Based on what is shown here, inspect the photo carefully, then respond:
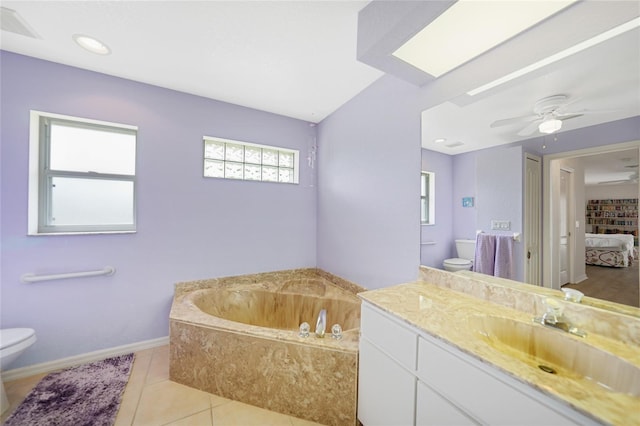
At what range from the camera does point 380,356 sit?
48.2 inches

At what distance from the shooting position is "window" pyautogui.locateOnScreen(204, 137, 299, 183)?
2.59 m

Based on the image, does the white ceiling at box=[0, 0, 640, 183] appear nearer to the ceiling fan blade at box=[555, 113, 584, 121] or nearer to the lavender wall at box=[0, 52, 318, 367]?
the ceiling fan blade at box=[555, 113, 584, 121]

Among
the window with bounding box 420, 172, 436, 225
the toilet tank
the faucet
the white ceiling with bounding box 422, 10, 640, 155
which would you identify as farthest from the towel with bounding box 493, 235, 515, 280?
the white ceiling with bounding box 422, 10, 640, 155

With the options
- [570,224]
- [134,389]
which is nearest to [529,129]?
[570,224]

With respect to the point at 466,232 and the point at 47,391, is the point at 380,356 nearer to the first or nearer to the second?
the point at 466,232

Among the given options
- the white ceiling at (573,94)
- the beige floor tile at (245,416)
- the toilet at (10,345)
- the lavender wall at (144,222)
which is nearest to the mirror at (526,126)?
the white ceiling at (573,94)

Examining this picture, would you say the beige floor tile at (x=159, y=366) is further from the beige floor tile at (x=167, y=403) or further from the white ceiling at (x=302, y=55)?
the white ceiling at (x=302, y=55)

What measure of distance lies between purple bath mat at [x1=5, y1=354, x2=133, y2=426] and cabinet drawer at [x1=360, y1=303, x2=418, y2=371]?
170 centimetres

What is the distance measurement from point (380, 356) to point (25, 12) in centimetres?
291

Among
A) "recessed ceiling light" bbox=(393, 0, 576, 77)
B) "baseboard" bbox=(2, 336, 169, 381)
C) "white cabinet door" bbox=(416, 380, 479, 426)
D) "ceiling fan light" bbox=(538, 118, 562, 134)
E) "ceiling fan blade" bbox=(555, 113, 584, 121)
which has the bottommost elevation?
"baseboard" bbox=(2, 336, 169, 381)

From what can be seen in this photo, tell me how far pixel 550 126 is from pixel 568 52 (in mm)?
308

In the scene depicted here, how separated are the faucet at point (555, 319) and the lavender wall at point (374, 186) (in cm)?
74

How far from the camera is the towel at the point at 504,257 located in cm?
130

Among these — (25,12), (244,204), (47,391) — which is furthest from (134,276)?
(25,12)
